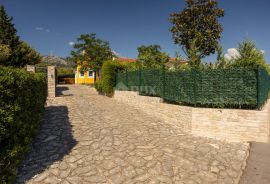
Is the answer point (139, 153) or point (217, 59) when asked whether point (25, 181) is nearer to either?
point (139, 153)

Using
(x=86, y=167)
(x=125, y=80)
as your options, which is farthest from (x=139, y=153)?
(x=125, y=80)

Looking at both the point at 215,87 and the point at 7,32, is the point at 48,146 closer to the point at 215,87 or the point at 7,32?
the point at 215,87

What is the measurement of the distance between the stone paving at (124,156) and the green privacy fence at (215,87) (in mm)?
1706

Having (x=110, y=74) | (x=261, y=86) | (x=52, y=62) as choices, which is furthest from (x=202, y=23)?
(x=52, y=62)

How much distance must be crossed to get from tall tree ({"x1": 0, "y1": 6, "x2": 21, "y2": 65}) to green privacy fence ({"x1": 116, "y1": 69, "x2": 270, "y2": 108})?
87.5ft

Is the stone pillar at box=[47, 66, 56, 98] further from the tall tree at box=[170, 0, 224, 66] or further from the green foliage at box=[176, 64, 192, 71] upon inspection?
the tall tree at box=[170, 0, 224, 66]

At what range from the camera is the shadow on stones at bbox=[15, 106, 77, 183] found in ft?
16.2

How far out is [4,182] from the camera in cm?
384

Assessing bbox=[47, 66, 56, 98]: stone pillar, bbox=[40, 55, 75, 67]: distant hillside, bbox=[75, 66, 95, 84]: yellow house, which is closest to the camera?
bbox=[47, 66, 56, 98]: stone pillar

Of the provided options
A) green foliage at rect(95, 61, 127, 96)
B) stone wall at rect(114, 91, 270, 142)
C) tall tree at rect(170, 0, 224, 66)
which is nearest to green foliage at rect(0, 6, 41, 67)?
green foliage at rect(95, 61, 127, 96)

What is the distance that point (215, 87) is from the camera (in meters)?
8.62

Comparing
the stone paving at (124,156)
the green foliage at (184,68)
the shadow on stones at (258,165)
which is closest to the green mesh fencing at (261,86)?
the shadow on stones at (258,165)

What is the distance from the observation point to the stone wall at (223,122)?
25.1ft

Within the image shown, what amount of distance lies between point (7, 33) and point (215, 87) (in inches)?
1243
